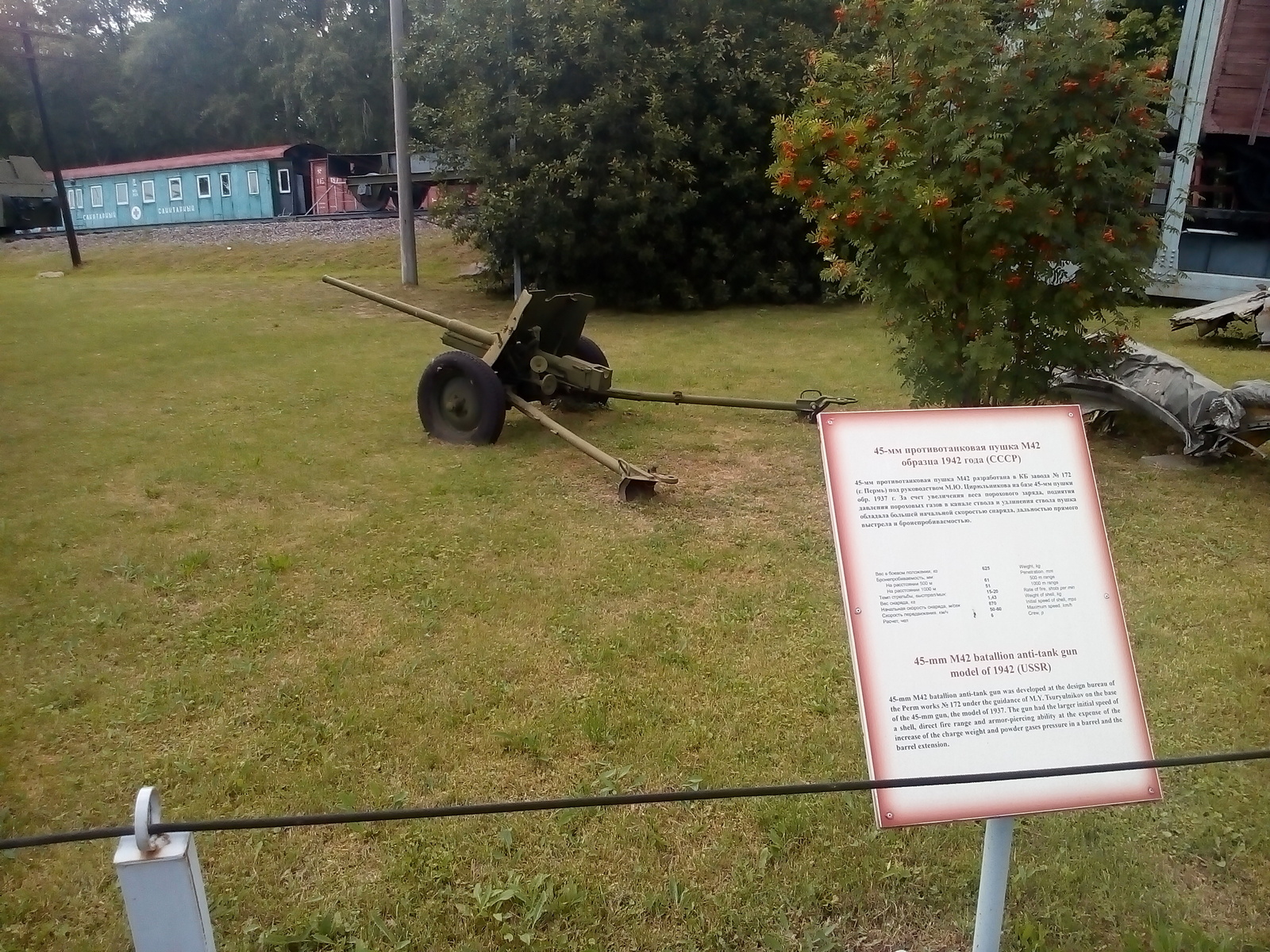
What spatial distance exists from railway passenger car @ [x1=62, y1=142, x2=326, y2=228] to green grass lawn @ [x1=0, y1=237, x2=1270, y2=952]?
22770mm

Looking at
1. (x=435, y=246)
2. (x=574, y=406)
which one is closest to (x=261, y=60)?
(x=435, y=246)

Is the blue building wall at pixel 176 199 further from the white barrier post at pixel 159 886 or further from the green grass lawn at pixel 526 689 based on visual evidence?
the white barrier post at pixel 159 886

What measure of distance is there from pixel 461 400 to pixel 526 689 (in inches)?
153

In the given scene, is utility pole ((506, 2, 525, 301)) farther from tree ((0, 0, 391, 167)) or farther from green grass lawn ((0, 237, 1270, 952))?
tree ((0, 0, 391, 167))

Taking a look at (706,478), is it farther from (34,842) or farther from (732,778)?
(34,842)

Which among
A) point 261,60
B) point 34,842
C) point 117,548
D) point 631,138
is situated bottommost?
point 117,548

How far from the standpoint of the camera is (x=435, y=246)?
22.4 m

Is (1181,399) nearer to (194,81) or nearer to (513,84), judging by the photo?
(513,84)

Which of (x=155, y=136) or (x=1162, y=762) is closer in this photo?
(x=1162, y=762)

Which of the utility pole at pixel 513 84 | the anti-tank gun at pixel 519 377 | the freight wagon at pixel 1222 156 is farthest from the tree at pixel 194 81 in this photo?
the anti-tank gun at pixel 519 377

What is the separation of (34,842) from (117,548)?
3926 mm

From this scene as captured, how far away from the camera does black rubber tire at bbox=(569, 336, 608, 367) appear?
25.9 ft

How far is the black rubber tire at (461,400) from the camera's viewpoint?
6.95 m

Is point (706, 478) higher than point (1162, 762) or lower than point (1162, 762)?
lower
